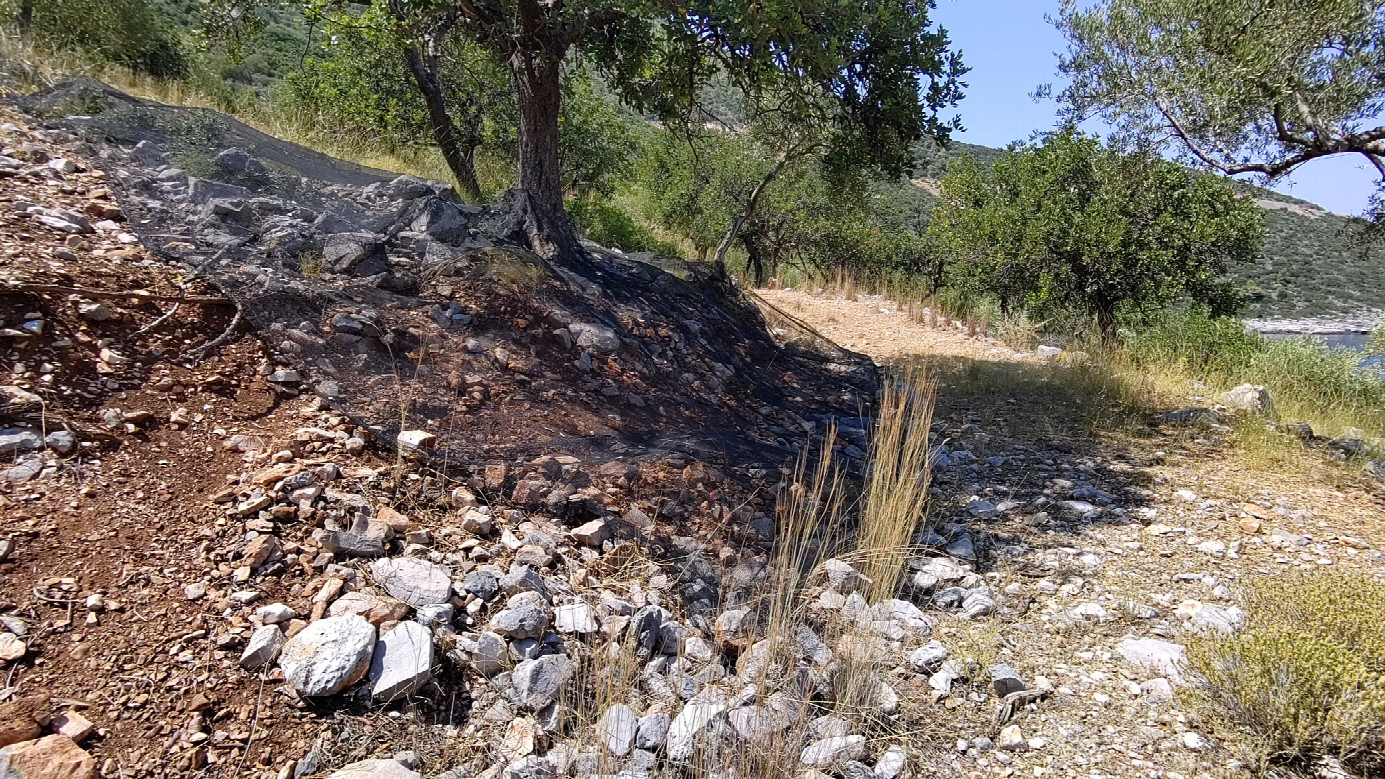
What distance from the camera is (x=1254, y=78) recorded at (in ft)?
17.4

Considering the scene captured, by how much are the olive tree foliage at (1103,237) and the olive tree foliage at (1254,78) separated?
1804mm

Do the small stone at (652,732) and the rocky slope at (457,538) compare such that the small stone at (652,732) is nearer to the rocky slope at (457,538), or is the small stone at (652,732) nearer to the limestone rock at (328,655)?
the rocky slope at (457,538)

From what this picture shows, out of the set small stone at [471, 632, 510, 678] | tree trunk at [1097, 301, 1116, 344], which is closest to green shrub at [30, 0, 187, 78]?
small stone at [471, 632, 510, 678]

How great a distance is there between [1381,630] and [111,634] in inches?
165

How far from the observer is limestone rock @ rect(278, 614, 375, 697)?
6.77 ft

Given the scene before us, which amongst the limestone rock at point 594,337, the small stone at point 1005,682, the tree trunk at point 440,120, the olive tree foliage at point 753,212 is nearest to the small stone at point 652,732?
the small stone at point 1005,682

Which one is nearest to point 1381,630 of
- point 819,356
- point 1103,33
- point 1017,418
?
point 1017,418

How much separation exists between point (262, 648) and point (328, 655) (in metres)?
0.20

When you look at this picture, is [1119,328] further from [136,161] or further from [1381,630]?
[136,161]

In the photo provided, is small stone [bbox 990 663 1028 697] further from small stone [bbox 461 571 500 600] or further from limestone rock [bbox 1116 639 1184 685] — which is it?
small stone [bbox 461 571 500 600]

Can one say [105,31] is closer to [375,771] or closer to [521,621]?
[521,621]

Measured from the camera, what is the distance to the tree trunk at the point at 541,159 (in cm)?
557

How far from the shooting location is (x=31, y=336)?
2834 millimetres

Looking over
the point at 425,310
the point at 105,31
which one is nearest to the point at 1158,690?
the point at 425,310
